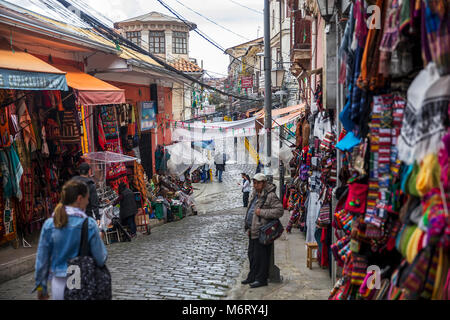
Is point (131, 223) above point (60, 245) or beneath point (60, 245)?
beneath

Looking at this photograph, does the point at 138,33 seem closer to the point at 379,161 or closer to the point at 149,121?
the point at 149,121

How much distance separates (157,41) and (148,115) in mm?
17950

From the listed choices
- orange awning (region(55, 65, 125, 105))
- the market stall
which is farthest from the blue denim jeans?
orange awning (region(55, 65, 125, 105))

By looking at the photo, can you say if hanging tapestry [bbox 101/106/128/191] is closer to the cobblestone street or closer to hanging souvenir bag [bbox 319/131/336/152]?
the cobblestone street

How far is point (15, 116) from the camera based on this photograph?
957 cm

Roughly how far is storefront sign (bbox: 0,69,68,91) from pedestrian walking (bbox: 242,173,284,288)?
401 centimetres

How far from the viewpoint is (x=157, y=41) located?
113 ft

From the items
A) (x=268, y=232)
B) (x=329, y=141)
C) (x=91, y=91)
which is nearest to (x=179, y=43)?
(x=91, y=91)

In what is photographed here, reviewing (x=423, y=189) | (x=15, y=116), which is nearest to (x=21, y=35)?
(x=15, y=116)

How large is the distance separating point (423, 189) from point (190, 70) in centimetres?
2068

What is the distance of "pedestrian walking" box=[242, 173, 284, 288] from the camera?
7.83 metres


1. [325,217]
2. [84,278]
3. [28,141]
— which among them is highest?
[28,141]

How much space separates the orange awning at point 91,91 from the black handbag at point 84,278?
6.31 meters

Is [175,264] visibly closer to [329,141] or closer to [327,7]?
[329,141]
